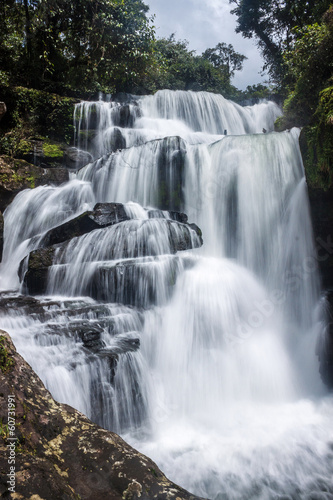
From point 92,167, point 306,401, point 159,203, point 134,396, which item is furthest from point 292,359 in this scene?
point 92,167

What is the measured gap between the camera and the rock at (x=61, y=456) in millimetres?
1359

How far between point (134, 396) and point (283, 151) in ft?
25.3

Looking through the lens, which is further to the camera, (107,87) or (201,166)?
(107,87)

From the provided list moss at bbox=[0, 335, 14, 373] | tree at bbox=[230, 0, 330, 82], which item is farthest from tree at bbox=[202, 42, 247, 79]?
moss at bbox=[0, 335, 14, 373]

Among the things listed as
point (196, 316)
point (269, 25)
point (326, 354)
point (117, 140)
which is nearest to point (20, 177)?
point (117, 140)

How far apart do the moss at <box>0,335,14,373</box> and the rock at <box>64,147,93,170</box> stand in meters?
11.4

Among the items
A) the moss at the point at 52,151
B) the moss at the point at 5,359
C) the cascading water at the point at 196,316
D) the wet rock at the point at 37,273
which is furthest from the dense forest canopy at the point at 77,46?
the moss at the point at 5,359

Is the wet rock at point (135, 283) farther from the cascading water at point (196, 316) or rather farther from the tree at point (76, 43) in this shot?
the tree at point (76, 43)

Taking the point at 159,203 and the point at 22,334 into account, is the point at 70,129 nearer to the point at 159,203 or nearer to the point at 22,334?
the point at 159,203

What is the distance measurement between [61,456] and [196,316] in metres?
4.05

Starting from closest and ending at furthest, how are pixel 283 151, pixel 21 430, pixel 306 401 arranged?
pixel 21 430 < pixel 306 401 < pixel 283 151

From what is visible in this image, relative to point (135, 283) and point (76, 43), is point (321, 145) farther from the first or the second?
point (76, 43)

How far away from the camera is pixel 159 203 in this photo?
9.94 metres


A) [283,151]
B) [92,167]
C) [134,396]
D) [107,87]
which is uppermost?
[107,87]
